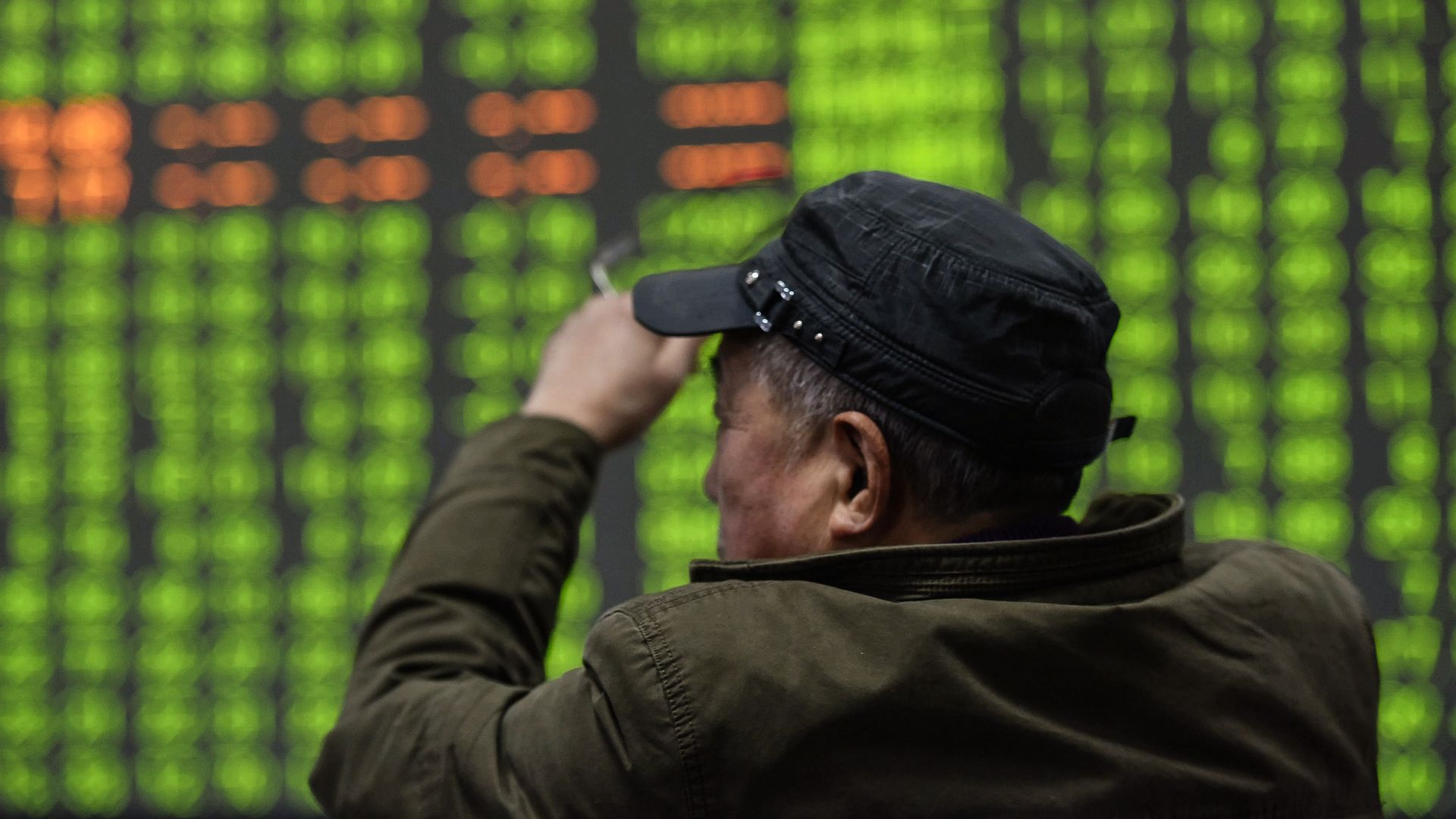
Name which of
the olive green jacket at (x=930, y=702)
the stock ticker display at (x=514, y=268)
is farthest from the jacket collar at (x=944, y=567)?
the stock ticker display at (x=514, y=268)

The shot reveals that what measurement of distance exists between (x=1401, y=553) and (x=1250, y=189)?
1.17ft

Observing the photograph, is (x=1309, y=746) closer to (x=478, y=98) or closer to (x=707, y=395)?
(x=707, y=395)

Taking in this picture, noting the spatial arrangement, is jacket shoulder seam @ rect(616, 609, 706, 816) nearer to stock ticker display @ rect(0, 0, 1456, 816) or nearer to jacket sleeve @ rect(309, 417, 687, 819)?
jacket sleeve @ rect(309, 417, 687, 819)

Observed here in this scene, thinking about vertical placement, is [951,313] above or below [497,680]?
above

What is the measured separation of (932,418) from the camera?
2.02 ft

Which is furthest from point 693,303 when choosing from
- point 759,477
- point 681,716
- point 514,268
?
point 514,268

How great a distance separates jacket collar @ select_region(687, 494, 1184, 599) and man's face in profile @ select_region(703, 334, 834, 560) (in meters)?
0.07

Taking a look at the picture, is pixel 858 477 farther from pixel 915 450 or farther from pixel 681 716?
pixel 681 716

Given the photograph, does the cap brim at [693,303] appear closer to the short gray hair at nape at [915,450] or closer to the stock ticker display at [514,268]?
the short gray hair at nape at [915,450]

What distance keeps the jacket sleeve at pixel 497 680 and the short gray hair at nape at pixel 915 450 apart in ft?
0.45

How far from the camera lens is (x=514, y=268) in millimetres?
1479

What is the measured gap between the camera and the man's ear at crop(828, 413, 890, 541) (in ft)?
2.07

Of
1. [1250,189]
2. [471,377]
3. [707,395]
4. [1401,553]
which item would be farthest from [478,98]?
[1401,553]

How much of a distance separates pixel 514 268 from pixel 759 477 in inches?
33.2
